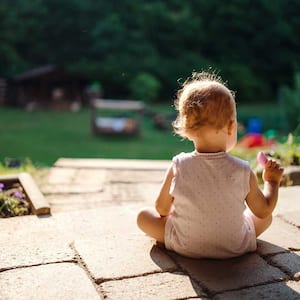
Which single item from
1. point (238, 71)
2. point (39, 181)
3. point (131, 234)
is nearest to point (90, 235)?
point (131, 234)

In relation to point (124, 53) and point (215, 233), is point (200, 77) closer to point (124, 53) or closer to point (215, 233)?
point (215, 233)

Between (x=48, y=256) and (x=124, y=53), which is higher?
(x=124, y=53)

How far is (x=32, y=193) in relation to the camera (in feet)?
6.78

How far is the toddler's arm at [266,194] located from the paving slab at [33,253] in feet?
1.89

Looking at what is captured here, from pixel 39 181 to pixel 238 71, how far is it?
12.2 meters

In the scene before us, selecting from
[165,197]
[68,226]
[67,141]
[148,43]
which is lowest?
[67,141]

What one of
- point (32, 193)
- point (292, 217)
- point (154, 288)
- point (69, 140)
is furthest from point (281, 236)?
point (69, 140)

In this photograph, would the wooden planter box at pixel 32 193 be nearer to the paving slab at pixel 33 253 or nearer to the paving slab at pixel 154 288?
the paving slab at pixel 33 253

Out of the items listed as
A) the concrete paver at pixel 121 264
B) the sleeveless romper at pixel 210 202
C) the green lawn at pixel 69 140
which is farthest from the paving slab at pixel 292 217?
the green lawn at pixel 69 140

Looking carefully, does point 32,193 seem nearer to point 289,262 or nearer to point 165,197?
point 165,197

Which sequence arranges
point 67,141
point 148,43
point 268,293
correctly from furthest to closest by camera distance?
point 148,43 → point 67,141 → point 268,293

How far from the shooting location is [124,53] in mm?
14938

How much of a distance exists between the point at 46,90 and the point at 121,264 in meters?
12.9

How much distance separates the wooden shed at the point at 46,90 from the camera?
44.0 ft
